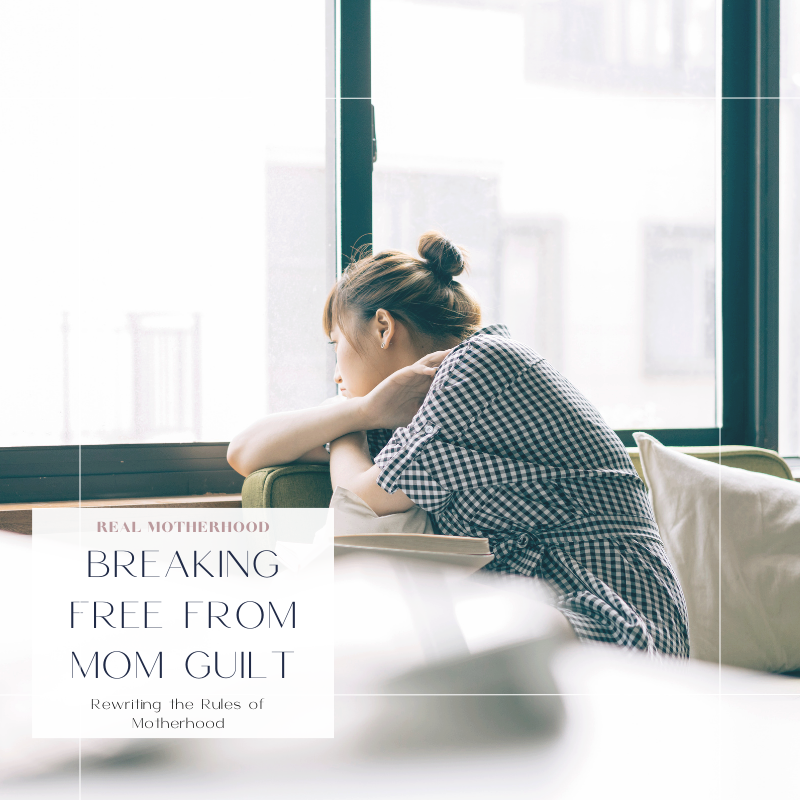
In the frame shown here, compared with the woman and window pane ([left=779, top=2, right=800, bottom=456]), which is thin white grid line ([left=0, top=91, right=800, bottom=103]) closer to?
window pane ([left=779, top=2, right=800, bottom=456])

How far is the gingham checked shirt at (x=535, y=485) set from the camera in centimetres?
88

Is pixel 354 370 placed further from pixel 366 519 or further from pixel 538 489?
pixel 538 489

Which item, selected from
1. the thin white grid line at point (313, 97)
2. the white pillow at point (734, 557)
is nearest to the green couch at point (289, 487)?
the white pillow at point (734, 557)

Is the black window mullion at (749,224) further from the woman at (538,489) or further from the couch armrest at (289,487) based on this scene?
the couch armrest at (289,487)

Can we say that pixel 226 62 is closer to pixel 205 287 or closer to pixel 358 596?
pixel 205 287

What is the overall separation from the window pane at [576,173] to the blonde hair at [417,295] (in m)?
0.47

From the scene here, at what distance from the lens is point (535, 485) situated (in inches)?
34.8

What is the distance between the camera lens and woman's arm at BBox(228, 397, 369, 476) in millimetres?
1119

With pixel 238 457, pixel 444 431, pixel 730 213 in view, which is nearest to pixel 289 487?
pixel 238 457

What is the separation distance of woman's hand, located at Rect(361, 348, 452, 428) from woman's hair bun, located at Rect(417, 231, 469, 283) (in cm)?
15

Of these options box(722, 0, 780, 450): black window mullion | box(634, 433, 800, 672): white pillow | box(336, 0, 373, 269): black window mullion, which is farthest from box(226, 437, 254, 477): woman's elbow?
box(722, 0, 780, 450): black window mullion

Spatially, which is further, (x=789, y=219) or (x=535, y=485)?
(x=789, y=219)

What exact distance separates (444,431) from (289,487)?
36cm

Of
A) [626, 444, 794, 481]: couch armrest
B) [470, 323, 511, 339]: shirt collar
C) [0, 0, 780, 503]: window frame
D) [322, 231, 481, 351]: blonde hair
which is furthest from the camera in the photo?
[0, 0, 780, 503]: window frame
